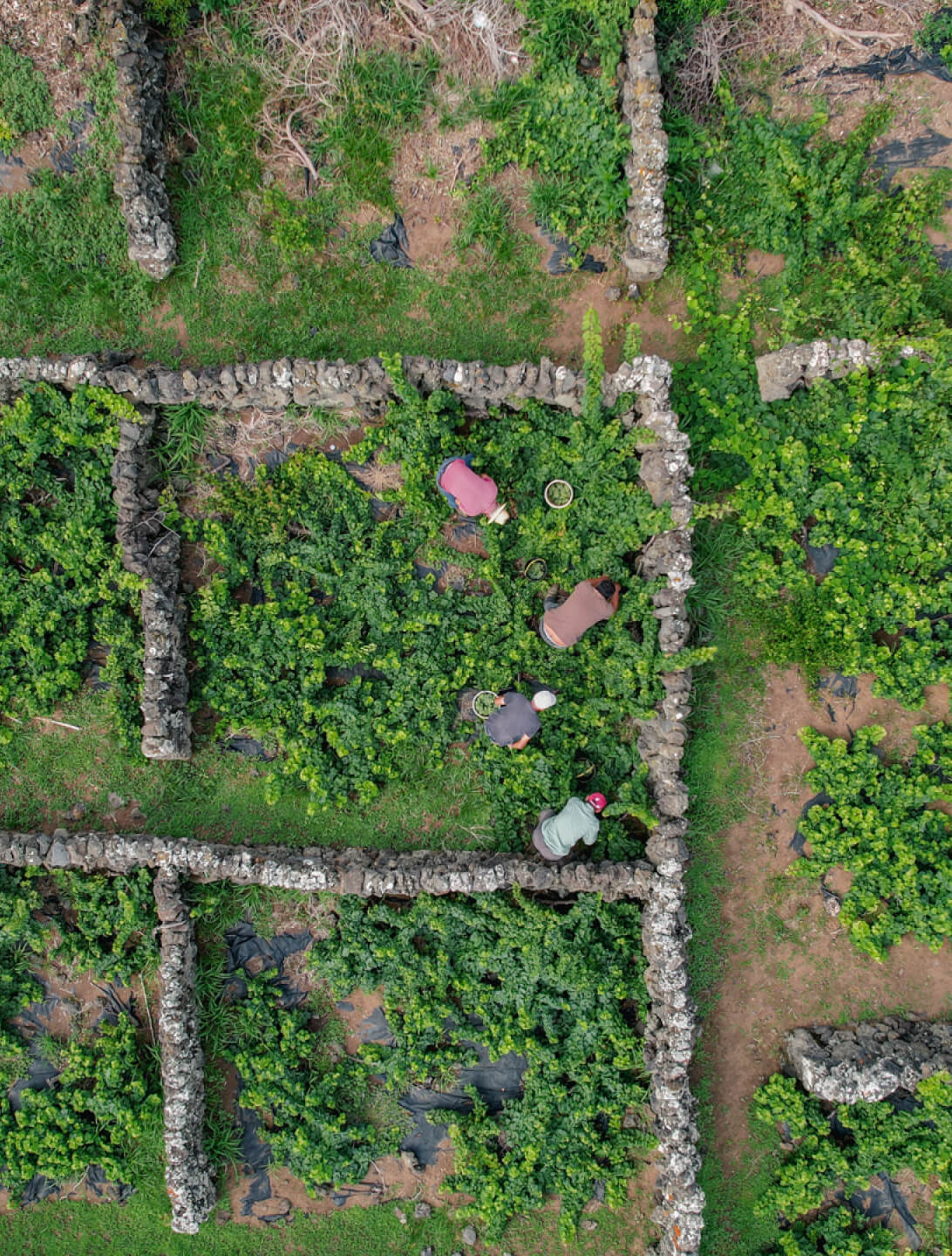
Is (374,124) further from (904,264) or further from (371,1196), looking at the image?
(371,1196)

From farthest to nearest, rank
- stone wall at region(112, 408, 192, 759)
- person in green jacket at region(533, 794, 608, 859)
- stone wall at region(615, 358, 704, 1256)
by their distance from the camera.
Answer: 1. stone wall at region(112, 408, 192, 759)
2. person in green jacket at region(533, 794, 608, 859)
3. stone wall at region(615, 358, 704, 1256)

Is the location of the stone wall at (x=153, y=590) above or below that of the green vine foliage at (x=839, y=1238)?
above

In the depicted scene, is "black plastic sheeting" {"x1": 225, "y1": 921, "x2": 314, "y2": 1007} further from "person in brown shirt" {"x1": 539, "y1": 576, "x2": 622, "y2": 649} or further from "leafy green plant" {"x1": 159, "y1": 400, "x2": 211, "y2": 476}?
"leafy green plant" {"x1": 159, "y1": 400, "x2": 211, "y2": 476}

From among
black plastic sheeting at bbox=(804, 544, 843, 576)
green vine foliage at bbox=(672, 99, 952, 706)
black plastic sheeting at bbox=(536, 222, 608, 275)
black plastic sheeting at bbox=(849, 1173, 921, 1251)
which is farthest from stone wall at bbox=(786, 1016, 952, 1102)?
black plastic sheeting at bbox=(536, 222, 608, 275)

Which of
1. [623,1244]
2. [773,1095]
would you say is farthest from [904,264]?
[623,1244]

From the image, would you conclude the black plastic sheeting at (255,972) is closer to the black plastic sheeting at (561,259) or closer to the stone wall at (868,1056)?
the stone wall at (868,1056)

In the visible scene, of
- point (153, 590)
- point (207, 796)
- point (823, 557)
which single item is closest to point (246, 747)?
point (207, 796)

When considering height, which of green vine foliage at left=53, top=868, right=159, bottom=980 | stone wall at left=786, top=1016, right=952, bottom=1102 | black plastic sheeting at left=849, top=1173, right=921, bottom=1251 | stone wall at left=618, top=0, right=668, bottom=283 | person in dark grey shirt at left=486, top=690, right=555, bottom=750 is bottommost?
black plastic sheeting at left=849, top=1173, right=921, bottom=1251

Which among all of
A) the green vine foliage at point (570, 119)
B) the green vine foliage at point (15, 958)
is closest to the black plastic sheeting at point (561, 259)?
the green vine foliage at point (570, 119)
